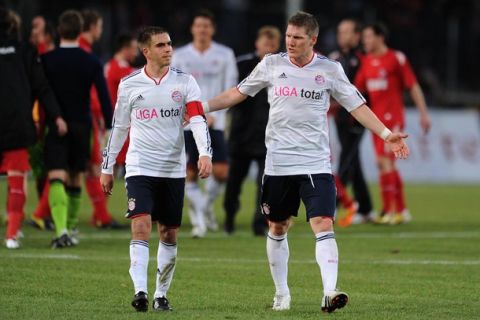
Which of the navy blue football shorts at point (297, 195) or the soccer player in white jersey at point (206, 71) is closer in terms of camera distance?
the navy blue football shorts at point (297, 195)

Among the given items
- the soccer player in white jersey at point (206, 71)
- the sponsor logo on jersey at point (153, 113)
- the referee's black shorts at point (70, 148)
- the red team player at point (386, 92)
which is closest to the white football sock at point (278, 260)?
the sponsor logo on jersey at point (153, 113)

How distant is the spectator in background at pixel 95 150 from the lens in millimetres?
14281

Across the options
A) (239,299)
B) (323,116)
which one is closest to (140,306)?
(239,299)

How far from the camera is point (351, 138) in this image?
1695 centimetres

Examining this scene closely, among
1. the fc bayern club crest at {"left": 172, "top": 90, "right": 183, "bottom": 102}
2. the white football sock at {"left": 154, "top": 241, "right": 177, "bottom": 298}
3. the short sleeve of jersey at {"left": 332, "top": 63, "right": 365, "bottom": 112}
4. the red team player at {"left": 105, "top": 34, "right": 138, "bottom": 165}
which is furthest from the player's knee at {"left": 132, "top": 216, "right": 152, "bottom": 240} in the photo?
the red team player at {"left": 105, "top": 34, "right": 138, "bottom": 165}

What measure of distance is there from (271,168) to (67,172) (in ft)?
16.4

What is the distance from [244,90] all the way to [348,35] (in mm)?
7694

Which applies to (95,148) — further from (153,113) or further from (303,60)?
(303,60)

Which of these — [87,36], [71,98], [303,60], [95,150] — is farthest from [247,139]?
[303,60]

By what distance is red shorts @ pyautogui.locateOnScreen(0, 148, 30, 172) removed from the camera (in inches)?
484

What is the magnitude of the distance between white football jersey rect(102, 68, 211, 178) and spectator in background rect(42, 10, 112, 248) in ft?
13.6

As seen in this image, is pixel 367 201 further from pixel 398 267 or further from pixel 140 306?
pixel 140 306

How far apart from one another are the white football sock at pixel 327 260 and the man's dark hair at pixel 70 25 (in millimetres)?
5293

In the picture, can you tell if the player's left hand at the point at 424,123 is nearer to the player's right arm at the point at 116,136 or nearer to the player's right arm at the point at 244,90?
the player's right arm at the point at 244,90
